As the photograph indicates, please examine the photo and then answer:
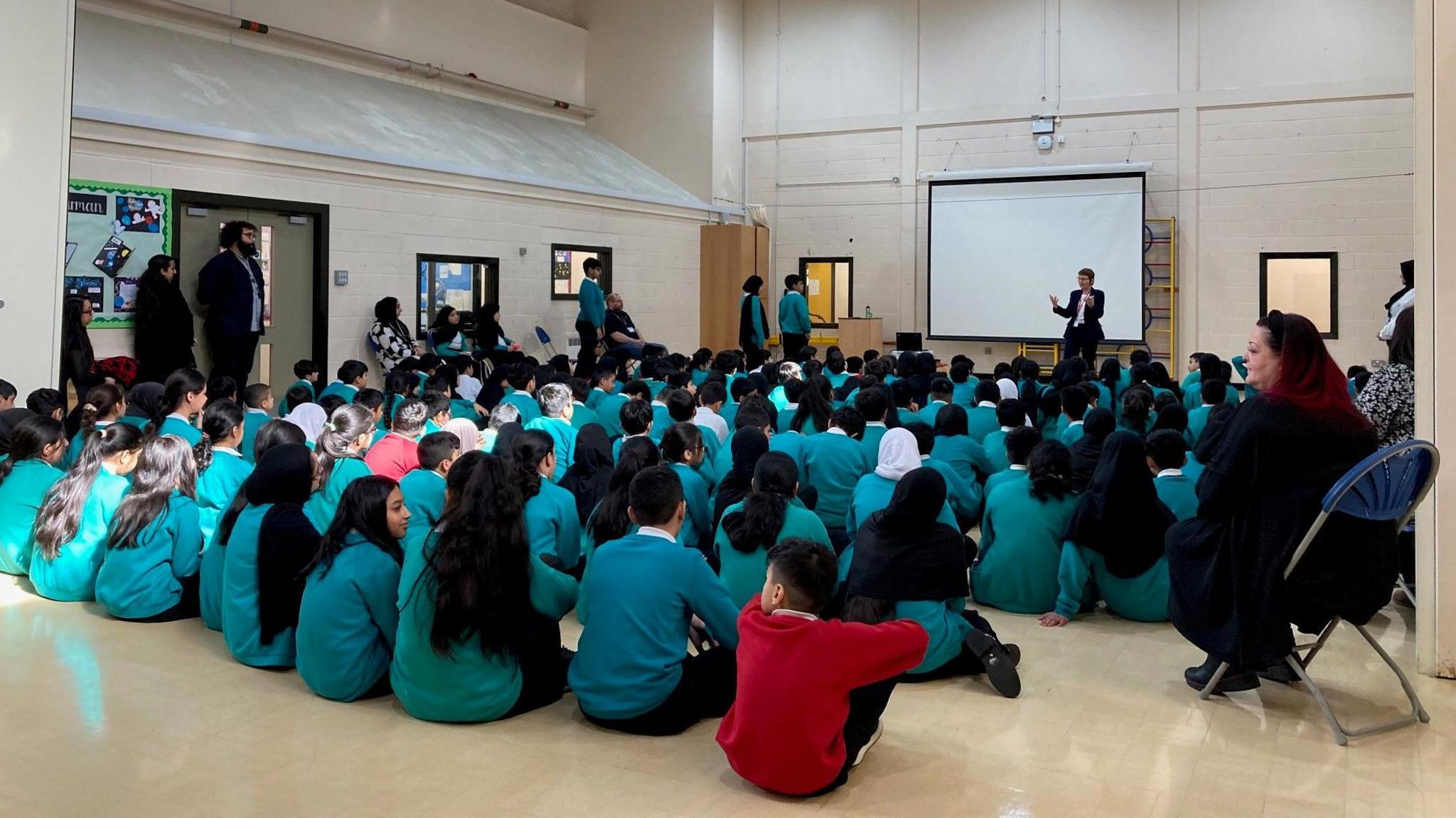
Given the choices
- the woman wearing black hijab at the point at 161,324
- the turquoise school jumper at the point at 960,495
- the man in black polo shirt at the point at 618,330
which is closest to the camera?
the turquoise school jumper at the point at 960,495

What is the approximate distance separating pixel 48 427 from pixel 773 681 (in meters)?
4.10

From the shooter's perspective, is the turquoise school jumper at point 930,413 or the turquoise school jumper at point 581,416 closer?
the turquoise school jumper at point 581,416

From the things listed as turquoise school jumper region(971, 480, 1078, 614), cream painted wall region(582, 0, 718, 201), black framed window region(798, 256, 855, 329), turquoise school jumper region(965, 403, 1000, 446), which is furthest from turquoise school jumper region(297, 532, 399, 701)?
cream painted wall region(582, 0, 718, 201)

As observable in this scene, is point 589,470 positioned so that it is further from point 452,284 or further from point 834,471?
point 452,284

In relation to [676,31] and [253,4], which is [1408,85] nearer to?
[676,31]

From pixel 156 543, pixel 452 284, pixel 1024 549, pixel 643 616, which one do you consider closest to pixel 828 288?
pixel 452 284

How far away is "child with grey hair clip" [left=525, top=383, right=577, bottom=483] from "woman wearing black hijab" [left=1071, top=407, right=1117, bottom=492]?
100 inches

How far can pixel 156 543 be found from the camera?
4.81 m

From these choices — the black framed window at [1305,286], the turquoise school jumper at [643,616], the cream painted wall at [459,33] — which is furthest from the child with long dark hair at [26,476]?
the black framed window at [1305,286]

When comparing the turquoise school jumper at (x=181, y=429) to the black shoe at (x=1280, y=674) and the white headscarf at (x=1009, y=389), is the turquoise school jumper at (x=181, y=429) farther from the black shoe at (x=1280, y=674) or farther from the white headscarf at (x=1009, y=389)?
the white headscarf at (x=1009, y=389)

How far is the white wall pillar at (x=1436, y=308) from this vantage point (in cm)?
398

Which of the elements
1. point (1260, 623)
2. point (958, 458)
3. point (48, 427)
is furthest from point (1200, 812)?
point (48, 427)

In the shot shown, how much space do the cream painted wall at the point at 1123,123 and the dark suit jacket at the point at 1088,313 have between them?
245 centimetres

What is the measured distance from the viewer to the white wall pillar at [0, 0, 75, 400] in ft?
24.8
